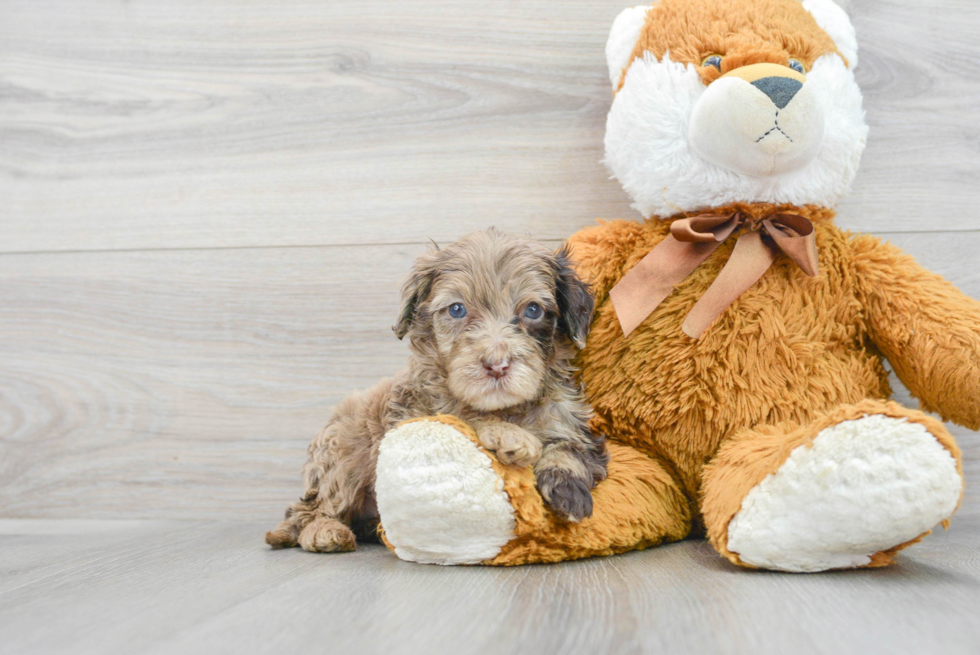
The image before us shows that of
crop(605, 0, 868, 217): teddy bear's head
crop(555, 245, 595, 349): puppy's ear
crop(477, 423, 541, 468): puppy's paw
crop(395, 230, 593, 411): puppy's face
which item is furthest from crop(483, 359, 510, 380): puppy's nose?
crop(605, 0, 868, 217): teddy bear's head

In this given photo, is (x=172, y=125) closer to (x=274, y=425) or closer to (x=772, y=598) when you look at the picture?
(x=274, y=425)

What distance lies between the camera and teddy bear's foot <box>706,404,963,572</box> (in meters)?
1.06

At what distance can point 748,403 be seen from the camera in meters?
1.44

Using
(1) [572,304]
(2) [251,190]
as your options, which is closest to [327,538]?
(1) [572,304]

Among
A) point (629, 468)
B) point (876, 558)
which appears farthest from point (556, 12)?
point (876, 558)

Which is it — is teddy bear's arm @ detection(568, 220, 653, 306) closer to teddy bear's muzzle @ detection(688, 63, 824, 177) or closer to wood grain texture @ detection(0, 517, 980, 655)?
teddy bear's muzzle @ detection(688, 63, 824, 177)

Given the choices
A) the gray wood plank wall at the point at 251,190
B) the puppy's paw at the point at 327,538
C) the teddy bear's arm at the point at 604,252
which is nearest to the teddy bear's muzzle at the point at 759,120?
the teddy bear's arm at the point at 604,252

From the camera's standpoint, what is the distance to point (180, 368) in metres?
2.05

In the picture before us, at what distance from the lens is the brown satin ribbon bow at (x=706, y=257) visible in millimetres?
1457

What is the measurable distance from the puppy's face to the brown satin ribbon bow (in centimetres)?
12

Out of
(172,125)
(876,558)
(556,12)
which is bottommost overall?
(876,558)

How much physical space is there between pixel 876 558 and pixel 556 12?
1.54 meters

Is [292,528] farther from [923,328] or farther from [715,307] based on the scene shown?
[923,328]

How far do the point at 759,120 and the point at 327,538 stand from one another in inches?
47.3
